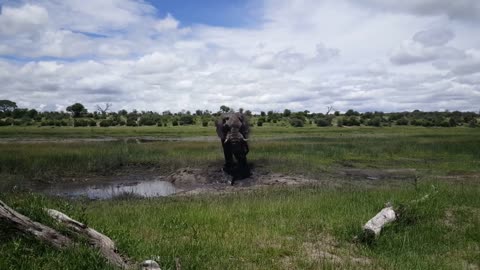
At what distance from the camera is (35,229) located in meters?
6.16

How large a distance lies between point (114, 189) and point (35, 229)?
1296cm

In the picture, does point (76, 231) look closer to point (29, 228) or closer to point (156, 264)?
point (29, 228)

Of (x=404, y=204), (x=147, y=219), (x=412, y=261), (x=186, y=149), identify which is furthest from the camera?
(x=186, y=149)

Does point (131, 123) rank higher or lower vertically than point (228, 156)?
higher

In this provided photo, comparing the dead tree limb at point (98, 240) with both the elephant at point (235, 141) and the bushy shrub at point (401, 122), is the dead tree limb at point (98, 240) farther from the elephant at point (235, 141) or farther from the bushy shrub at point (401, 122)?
the bushy shrub at point (401, 122)

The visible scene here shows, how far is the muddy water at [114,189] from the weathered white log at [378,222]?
948 centimetres

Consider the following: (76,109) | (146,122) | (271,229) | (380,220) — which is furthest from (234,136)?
(76,109)

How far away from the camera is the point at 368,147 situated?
32.2 metres

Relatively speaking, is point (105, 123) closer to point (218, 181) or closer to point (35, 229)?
point (218, 181)

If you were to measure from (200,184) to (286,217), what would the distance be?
887 cm

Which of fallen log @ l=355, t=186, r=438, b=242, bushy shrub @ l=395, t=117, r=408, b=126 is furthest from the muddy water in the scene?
bushy shrub @ l=395, t=117, r=408, b=126

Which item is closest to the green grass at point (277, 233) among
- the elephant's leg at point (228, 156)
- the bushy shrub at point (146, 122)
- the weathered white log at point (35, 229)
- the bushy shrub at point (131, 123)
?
the weathered white log at point (35, 229)

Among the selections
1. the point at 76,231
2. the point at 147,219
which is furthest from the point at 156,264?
the point at 147,219

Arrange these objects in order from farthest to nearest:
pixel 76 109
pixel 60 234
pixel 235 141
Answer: pixel 76 109, pixel 235 141, pixel 60 234
